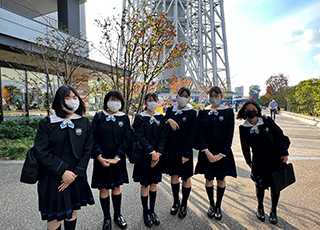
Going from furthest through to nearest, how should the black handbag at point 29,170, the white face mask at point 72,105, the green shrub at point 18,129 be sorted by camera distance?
the green shrub at point 18,129 → the white face mask at point 72,105 → the black handbag at point 29,170

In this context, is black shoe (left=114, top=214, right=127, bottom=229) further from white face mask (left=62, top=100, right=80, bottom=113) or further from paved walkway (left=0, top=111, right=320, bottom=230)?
white face mask (left=62, top=100, right=80, bottom=113)

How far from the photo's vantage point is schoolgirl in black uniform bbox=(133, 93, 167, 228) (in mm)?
2844

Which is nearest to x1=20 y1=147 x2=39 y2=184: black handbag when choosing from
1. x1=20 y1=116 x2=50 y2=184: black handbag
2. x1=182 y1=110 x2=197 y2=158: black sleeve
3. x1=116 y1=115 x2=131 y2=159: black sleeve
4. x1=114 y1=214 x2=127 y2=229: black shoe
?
x1=20 y1=116 x2=50 y2=184: black handbag

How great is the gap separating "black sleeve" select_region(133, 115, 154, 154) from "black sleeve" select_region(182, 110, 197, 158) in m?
0.53

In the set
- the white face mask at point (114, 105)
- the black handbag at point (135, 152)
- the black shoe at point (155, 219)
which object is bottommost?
the black shoe at point (155, 219)

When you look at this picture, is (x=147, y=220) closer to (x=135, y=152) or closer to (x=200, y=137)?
(x=135, y=152)

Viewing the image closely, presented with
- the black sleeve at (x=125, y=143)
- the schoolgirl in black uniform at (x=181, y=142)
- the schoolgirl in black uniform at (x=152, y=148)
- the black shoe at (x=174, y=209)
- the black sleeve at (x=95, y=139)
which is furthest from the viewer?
the black shoe at (x=174, y=209)

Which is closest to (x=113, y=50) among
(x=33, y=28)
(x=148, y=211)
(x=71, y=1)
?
(x=148, y=211)

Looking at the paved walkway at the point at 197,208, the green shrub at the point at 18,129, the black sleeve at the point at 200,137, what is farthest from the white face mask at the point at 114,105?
the green shrub at the point at 18,129

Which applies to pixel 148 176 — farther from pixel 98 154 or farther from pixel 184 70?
pixel 184 70

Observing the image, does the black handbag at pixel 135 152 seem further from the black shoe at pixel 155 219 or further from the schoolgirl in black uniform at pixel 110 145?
the black shoe at pixel 155 219

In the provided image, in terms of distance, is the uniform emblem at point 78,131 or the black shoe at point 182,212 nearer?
the uniform emblem at point 78,131

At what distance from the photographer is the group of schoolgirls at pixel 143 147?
2127mm

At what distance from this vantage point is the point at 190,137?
2949 mm
